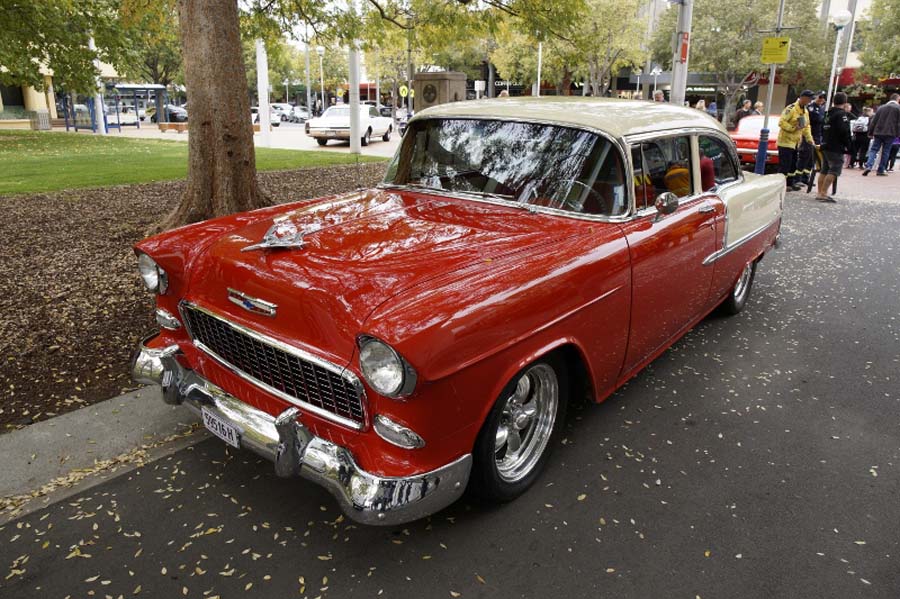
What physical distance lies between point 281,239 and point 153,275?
763mm

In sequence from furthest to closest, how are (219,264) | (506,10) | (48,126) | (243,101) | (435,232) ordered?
(48,126) < (506,10) < (243,101) < (435,232) < (219,264)

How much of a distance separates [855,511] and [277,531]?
265 centimetres

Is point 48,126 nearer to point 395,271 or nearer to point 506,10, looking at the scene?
point 506,10

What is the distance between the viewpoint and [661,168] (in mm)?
3924

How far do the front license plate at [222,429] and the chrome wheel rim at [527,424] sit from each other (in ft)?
3.73

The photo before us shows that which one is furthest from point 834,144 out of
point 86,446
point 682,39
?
point 86,446

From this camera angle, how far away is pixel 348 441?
98.1 inches

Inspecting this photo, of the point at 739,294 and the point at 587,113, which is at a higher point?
the point at 587,113

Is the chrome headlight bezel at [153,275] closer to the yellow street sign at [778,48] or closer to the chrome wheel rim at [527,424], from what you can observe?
the chrome wheel rim at [527,424]

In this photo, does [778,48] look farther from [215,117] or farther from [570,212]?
[570,212]

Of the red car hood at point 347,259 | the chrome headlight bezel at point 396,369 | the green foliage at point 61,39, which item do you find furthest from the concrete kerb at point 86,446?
the green foliage at point 61,39

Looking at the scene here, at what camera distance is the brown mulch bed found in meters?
4.01

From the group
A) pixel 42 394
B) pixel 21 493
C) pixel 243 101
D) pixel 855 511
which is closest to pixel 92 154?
pixel 243 101

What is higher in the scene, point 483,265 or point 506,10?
point 506,10
